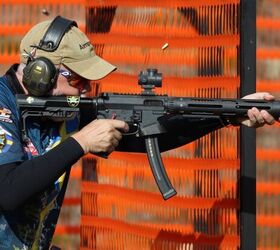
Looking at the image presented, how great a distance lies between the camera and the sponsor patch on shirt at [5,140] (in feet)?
10.4

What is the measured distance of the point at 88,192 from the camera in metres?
4.80

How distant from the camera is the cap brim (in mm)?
3395

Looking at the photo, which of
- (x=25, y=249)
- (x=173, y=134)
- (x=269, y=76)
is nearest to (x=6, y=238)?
(x=25, y=249)

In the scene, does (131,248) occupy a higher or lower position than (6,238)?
lower

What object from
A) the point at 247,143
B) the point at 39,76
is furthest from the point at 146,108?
the point at 247,143

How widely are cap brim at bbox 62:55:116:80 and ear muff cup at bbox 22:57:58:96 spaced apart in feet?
0.28

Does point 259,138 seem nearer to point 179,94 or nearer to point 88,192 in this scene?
point 179,94

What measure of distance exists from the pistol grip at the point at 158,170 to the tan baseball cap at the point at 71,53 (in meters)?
0.47

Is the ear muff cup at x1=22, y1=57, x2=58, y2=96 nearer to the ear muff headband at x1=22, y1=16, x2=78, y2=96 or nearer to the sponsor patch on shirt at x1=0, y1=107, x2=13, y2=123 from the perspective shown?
the ear muff headband at x1=22, y1=16, x2=78, y2=96

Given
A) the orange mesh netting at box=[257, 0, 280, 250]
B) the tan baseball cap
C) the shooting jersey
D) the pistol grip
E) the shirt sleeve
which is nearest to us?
the shirt sleeve

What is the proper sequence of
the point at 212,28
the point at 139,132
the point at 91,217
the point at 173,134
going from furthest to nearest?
the point at 91,217
the point at 212,28
the point at 173,134
the point at 139,132

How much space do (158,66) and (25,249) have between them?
61.7 inches

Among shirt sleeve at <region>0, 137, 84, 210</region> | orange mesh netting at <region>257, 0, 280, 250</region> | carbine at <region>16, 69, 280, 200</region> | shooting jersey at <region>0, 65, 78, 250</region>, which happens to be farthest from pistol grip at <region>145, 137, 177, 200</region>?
orange mesh netting at <region>257, 0, 280, 250</region>

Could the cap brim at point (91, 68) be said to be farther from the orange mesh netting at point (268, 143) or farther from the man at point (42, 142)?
the orange mesh netting at point (268, 143)
